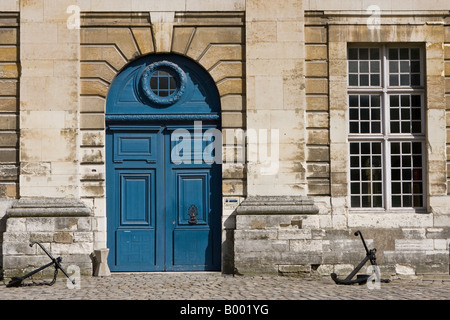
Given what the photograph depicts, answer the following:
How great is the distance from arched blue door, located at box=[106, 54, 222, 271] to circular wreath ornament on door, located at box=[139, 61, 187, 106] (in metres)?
0.02

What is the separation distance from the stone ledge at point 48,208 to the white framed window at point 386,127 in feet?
15.3

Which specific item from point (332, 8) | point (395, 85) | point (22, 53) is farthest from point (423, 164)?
point (22, 53)

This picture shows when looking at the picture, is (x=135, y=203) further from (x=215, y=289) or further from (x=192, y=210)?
(x=215, y=289)

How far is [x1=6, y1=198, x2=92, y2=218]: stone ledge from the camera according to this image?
43.9 ft

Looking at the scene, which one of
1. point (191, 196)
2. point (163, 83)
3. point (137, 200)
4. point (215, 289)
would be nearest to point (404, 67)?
point (163, 83)

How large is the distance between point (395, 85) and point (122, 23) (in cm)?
482

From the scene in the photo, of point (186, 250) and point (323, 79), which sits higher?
point (323, 79)

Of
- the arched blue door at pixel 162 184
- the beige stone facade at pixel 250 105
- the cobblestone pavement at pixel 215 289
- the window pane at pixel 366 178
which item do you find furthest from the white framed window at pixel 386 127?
the arched blue door at pixel 162 184

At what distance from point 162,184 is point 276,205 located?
198 cm

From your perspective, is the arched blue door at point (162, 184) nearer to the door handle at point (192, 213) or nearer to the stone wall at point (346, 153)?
the door handle at point (192, 213)

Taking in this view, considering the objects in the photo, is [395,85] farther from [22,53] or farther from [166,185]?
[22,53]

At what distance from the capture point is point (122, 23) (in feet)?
45.2

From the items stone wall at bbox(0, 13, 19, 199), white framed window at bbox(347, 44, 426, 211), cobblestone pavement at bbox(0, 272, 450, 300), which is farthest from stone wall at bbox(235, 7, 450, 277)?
stone wall at bbox(0, 13, 19, 199)

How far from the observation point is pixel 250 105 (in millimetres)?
13664
